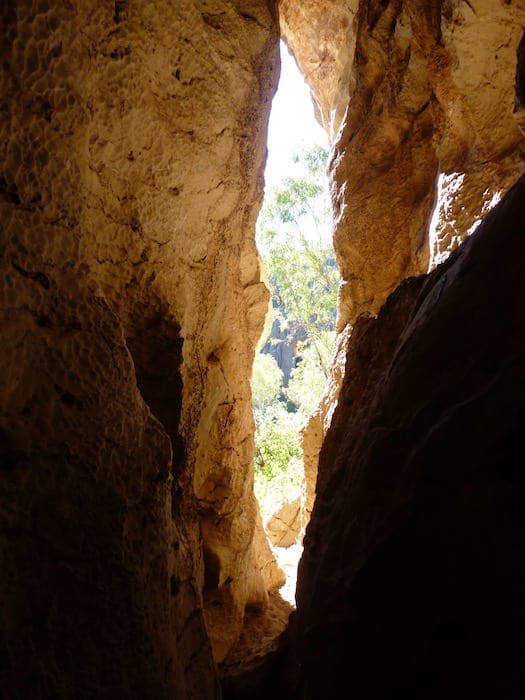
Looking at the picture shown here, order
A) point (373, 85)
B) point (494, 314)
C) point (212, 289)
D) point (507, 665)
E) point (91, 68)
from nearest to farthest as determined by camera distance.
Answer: point (507, 665)
point (494, 314)
point (91, 68)
point (212, 289)
point (373, 85)

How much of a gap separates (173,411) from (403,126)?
5.02 metres

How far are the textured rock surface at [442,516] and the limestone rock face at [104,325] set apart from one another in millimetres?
804

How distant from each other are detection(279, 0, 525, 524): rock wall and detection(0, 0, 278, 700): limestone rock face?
2140 millimetres

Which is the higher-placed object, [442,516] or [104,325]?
[104,325]

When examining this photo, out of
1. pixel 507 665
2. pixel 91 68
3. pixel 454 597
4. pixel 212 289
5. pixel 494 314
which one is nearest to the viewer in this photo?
pixel 507 665

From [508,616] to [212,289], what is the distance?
3337 millimetres

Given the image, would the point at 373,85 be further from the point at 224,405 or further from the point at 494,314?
the point at 494,314

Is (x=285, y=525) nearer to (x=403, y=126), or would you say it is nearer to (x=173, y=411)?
(x=173, y=411)

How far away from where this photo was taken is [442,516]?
1.97 meters

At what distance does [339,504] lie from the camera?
8.86 ft

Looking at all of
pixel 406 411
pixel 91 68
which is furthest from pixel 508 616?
pixel 91 68

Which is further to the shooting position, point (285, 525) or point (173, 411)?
point (285, 525)

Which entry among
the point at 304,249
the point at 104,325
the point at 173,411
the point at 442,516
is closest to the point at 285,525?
the point at 173,411

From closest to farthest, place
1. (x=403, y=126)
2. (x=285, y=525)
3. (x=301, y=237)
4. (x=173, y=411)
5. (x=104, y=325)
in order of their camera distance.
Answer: (x=104, y=325)
(x=173, y=411)
(x=403, y=126)
(x=285, y=525)
(x=301, y=237)
